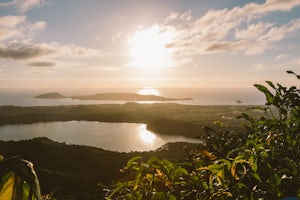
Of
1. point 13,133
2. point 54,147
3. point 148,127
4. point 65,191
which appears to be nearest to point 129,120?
point 148,127

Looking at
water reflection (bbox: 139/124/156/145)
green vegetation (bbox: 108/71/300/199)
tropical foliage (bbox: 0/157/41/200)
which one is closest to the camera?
tropical foliage (bbox: 0/157/41/200)

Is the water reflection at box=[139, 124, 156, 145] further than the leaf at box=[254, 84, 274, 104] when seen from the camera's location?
Yes

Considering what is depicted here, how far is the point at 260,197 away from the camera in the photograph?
1.63m

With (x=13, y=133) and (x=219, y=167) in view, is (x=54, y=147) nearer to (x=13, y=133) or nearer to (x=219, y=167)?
(x=219, y=167)

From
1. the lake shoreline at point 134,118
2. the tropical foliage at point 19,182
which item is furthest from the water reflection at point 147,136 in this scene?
the tropical foliage at point 19,182

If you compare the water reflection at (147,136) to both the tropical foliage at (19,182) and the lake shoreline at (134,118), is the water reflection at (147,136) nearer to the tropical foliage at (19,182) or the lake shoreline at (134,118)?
the lake shoreline at (134,118)

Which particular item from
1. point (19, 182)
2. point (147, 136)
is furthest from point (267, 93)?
point (147, 136)

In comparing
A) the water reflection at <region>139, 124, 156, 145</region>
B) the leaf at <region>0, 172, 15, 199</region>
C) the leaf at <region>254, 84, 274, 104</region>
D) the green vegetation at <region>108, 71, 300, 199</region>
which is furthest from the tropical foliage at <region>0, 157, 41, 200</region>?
the water reflection at <region>139, 124, 156, 145</region>

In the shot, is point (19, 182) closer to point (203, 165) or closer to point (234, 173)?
point (234, 173)

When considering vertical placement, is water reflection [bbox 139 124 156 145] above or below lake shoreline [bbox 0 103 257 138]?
below

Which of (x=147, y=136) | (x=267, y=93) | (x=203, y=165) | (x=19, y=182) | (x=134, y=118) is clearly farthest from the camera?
(x=134, y=118)

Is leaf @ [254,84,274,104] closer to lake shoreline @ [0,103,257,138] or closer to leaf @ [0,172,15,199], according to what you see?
leaf @ [0,172,15,199]

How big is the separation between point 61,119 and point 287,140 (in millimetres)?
147558

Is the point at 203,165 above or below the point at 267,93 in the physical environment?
below
